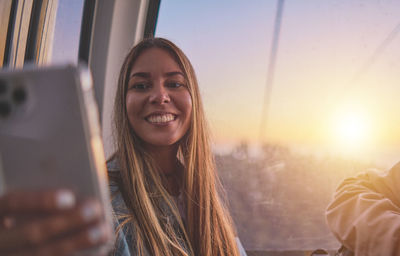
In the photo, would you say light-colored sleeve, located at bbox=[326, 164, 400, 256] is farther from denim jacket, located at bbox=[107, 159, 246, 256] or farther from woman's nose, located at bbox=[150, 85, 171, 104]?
woman's nose, located at bbox=[150, 85, 171, 104]

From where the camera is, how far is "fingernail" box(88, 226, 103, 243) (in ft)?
0.78

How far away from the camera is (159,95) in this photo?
100cm

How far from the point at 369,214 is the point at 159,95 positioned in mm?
741

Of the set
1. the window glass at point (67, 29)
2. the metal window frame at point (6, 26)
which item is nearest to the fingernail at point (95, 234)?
the metal window frame at point (6, 26)

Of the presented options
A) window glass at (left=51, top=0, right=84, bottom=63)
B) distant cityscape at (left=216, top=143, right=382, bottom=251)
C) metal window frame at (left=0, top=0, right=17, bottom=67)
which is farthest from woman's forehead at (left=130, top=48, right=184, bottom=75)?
distant cityscape at (left=216, top=143, right=382, bottom=251)

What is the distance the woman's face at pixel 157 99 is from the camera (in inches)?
39.5

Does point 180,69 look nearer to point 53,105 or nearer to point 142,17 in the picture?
point 142,17

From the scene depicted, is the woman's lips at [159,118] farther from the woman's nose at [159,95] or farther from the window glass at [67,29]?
the window glass at [67,29]

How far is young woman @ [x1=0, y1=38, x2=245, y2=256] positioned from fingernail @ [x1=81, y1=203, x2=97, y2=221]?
1.99 ft

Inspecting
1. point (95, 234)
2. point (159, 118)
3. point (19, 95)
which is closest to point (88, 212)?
point (95, 234)

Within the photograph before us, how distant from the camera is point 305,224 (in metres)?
1.31

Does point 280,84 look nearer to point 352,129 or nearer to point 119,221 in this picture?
point 352,129

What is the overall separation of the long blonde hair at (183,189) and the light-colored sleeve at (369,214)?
0.38 m

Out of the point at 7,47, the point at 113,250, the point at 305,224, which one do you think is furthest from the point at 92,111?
the point at 305,224
